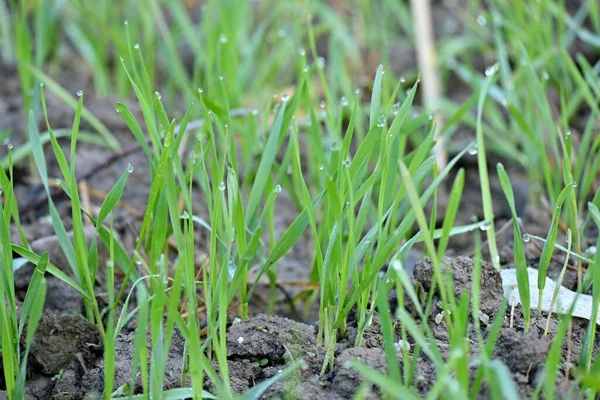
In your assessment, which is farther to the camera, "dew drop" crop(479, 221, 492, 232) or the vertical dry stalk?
the vertical dry stalk

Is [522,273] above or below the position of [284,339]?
above

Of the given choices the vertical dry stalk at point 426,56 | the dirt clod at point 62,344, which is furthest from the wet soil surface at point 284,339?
the vertical dry stalk at point 426,56

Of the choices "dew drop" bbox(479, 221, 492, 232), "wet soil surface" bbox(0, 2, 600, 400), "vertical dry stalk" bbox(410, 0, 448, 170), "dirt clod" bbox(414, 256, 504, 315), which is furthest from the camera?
"vertical dry stalk" bbox(410, 0, 448, 170)

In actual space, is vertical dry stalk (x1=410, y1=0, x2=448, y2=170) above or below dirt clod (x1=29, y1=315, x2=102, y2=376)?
above

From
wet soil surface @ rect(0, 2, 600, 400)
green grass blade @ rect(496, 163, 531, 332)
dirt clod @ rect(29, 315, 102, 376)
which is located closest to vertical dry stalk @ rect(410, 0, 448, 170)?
wet soil surface @ rect(0, 2, 600, 400)

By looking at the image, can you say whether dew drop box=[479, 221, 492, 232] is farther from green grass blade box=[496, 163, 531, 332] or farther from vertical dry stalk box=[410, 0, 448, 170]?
vertical dry stalk box=[410, 0, 448, 170]

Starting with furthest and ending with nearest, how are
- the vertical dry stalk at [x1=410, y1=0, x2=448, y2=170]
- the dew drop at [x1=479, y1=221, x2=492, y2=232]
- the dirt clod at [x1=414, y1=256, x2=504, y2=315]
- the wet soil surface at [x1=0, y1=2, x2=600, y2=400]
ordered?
1. the vertical dry stalk at [x1=410, y1=0, x2=448, y2=170]
2. the dew drop at [x1=479, y1=221, x2=492, y2=232]
3. the dirt clod at [x1=414, y1=256, x2=504, y2=315]
4. the wet soil surface at [x1=0, y1=2, x2=600, y2=400]

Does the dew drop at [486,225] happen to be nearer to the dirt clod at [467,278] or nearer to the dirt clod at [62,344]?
the dirt clod at [467,278]

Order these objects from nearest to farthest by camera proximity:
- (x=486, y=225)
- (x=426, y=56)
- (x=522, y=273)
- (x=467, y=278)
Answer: (x=522, y=273) → (x=467, y=278) → (x=486, y=225) → (x=426, y=56)

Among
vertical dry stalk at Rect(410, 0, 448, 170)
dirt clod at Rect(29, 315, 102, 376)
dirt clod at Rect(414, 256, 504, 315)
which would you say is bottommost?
dirt clod at Rect(29, 315, 102, 376)

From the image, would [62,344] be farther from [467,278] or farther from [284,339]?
[467,278]

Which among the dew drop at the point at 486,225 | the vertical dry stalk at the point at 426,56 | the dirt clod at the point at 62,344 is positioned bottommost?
the dirt clod at the point at 62,344

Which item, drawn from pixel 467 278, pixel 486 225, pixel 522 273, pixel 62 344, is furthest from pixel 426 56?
pixel 62 344
